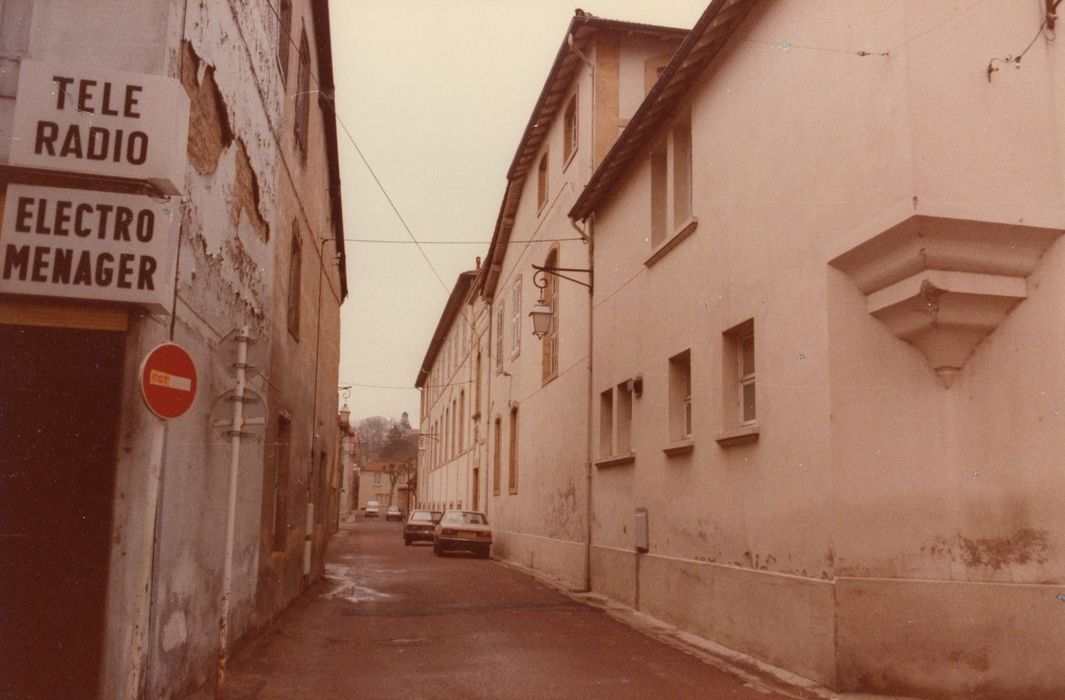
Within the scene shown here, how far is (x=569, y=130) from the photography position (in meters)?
21.4

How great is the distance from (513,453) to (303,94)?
1460 cm

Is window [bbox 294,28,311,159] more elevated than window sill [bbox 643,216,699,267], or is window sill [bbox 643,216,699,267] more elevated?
window [bbox 294,28,311,159]

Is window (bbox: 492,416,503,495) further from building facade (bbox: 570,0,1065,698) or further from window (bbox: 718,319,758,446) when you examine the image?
building facade (bbox: 570,0,1065,698)

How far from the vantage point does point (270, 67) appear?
10641mm

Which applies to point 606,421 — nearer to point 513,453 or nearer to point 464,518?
point 513,453

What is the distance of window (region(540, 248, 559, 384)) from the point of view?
70.0 feet

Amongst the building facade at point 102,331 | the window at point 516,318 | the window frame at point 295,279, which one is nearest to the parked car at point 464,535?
the window at point 516,318

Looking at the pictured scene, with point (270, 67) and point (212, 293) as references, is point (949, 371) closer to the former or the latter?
point (212, 293)

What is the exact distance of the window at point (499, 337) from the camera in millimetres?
29959

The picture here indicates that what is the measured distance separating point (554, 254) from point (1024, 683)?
49.6ft

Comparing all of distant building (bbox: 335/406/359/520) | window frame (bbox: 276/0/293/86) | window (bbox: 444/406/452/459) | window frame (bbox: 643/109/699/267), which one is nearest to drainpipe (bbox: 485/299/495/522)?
distant building (bbox: 335/406/359/520)

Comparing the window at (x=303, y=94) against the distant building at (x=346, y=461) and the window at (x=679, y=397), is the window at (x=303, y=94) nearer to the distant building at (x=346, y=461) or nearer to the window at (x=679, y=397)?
the window at (x=679, y=397)

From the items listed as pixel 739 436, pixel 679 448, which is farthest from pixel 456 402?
pixel 739 436

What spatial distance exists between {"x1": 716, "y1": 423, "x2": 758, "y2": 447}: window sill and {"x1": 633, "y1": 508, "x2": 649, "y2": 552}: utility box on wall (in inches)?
123
